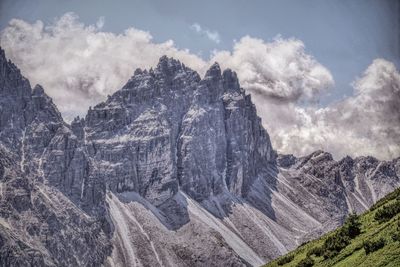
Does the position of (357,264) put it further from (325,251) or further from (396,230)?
(325,251)

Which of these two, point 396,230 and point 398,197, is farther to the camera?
point 398,197

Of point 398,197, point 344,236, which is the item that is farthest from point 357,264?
point 398,197

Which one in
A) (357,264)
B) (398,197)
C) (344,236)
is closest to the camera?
(357,264)

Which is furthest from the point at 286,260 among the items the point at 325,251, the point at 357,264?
the point at 357,264

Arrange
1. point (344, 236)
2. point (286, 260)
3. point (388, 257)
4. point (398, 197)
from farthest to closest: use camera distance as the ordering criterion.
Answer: point (286, 260), point (398, 197), point (344, 236), point (388, 257)

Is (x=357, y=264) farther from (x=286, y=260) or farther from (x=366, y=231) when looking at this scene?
(x=286, y=260)

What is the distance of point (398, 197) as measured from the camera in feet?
182

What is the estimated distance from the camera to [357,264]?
42438 mm

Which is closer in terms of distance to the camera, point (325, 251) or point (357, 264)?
point (357, 264)

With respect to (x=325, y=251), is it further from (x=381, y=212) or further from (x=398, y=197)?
(x=398, y=197)

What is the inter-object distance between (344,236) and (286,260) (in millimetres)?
11283

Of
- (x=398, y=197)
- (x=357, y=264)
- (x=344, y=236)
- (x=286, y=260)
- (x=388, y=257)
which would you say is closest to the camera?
(x=388, y=257)

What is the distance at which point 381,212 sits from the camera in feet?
168

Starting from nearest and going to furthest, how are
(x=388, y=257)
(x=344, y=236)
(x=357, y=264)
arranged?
(x=388, y=257), (x=357, y=264), (x=344, y=236)
